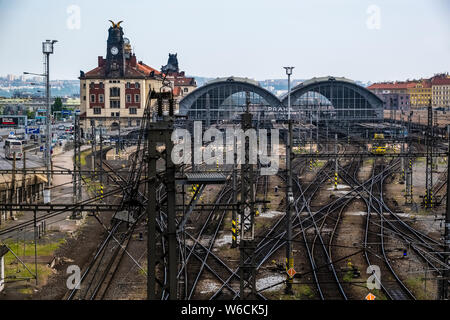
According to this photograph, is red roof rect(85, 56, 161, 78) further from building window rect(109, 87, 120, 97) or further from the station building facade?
building window rect(109, 87, 120, 97)

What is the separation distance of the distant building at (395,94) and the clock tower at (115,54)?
4363cm

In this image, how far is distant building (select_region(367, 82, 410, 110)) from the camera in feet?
315

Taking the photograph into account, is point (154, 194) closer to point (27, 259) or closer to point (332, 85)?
point (27, 259)

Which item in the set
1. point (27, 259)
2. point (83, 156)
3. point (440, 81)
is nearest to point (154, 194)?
point (27, 259)

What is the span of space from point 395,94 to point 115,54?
5324cm

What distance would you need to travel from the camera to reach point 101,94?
60.2 meters

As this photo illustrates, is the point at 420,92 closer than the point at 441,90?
No

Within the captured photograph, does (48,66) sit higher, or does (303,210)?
(48,66)

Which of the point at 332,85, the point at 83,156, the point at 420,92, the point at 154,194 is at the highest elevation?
the point at 420,92

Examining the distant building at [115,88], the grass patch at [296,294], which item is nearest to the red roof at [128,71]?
the distant building at [115,88]

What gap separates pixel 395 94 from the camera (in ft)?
318
